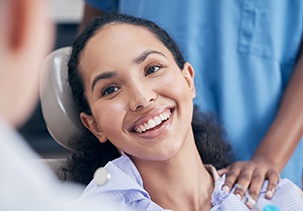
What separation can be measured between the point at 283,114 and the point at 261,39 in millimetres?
214

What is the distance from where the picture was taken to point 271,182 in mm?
1460

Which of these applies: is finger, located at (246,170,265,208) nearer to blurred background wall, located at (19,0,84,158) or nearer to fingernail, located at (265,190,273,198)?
fingernail, located at (265,190,273,198)

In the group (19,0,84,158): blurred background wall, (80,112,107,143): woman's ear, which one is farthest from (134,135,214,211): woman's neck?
(19,0,84,158): blurred background wall

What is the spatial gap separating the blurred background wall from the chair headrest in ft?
8.17

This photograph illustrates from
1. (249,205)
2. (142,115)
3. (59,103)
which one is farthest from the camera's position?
(59,103)

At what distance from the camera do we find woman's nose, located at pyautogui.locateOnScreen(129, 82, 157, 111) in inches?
50.2

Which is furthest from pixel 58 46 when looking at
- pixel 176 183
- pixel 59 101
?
pixel 176 183

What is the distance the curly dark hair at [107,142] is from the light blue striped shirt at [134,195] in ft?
0.49

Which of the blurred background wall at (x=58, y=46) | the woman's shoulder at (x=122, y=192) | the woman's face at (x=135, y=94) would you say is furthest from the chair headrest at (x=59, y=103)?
the blurred background wall at (x=58, y=46)

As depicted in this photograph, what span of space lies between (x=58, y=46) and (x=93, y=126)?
2731 millimetres

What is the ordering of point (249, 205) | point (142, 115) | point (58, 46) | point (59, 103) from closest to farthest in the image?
point (142, 115)
point (249, 205)
point (59, 103)
point (58, 46)

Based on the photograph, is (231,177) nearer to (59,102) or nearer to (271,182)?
(271,182)

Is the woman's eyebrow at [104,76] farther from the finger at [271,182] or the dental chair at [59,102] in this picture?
the finger at [271,182]

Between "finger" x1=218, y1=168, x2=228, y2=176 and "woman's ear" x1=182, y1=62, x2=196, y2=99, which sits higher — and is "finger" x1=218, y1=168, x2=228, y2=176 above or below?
below
